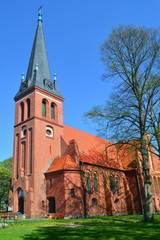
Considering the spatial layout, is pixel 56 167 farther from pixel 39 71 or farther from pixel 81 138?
pixel 39 71

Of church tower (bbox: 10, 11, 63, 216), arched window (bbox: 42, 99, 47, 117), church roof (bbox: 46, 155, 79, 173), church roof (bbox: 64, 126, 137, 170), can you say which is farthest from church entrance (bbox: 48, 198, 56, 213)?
arched window (bbox: 42, 99, 47, 117)

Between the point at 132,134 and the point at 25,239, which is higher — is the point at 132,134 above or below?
above

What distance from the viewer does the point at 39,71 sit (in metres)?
32.7

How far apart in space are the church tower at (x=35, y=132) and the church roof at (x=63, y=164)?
0.86 meters

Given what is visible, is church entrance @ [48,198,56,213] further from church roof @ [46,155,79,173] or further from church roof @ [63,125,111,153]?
church roof @ [63,125,111,153]

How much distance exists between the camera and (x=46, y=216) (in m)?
23.9

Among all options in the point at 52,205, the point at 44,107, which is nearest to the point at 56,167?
the point at 52,205

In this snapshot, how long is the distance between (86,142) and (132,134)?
55.7 ft

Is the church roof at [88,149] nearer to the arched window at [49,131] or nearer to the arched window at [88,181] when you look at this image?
the arched window at [88,181]

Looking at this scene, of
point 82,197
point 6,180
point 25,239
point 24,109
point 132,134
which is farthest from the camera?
point 6,180

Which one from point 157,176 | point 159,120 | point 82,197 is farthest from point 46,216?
point 157,176

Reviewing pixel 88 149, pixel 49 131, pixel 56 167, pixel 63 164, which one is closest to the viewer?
pixel 63 164

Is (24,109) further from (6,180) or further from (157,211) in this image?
(157,211)

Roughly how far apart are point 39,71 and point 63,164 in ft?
47.4
